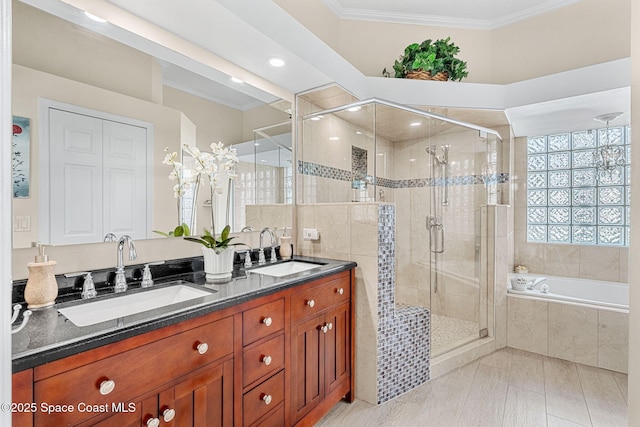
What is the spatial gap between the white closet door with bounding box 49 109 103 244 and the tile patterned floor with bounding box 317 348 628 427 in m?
1.71

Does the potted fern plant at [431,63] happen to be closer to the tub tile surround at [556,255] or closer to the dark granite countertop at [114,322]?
the tub tile surround at [556,255]

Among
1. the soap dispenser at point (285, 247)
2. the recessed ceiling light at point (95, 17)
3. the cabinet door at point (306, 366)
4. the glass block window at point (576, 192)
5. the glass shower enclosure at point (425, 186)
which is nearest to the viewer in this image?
the recessed ceiling light at point (95, 17)

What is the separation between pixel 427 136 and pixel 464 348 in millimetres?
1909

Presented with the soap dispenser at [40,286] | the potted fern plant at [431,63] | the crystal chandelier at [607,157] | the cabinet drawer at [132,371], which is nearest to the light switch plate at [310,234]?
the cabinet drawer at [132,371]

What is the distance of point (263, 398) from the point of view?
4.79 ft

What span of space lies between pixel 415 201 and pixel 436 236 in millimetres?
413

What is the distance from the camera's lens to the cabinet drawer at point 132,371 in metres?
0.85

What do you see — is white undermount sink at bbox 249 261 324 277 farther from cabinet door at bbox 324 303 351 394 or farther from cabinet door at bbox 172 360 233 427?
cabinet door at bbox 172 360 233 427

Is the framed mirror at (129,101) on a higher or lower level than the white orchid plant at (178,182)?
higher

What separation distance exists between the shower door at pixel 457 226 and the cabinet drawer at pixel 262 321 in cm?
→ 199

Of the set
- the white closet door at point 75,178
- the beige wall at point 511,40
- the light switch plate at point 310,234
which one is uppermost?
the beige wall at point 511,40

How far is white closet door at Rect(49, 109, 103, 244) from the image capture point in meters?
1.36

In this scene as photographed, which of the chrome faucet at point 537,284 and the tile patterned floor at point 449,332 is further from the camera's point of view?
the chrome faucet at point 537,284

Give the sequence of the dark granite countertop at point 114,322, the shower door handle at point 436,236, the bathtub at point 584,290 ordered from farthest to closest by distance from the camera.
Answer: the shower door handle at point 436,236 < the bathtub at point 584,290 < the dark granite countertop at point 114,322
